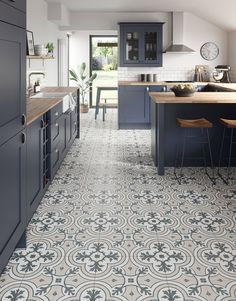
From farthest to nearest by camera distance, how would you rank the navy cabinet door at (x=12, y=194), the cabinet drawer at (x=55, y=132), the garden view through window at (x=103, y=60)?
the garden view through window at (x=103, y=60)
the cabinet drawer at (x=55, y=132)
the navy cabinet door at (x=12, y=194)

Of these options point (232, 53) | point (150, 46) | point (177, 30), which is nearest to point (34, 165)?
point (150, 46)

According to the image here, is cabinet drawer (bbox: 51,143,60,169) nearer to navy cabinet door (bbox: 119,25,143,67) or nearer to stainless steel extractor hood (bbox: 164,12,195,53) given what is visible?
navy cabinet door (bbox: 119,25,143,67)

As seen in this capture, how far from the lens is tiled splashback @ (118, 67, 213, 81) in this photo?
8.69 meters

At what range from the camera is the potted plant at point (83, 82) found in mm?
10596

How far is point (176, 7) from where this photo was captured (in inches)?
310

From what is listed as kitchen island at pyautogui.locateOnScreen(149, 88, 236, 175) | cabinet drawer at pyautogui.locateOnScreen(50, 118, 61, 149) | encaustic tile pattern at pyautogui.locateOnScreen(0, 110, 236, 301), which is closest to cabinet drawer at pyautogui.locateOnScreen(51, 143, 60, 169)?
cabinet drawer at pyautogui.locateOnScreen(50, 118, 61, 149)

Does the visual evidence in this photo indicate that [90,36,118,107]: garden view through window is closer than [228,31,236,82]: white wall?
No

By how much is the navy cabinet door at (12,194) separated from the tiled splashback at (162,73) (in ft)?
20.9

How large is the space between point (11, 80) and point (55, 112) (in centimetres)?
203

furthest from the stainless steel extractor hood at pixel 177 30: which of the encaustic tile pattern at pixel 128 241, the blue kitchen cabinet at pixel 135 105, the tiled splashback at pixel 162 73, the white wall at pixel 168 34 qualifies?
the encaustic tile pattern at pixel 128 241

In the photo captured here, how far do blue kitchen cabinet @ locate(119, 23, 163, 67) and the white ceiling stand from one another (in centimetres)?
38

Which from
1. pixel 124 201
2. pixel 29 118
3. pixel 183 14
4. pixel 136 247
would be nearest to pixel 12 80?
pixel 29 118

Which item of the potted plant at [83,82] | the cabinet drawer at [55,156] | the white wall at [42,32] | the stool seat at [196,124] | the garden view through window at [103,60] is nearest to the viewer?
the cabinet drawer at [55,156]

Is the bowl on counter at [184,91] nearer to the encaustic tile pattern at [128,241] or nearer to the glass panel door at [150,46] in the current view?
the encaustic tile pattern at [128,241]
